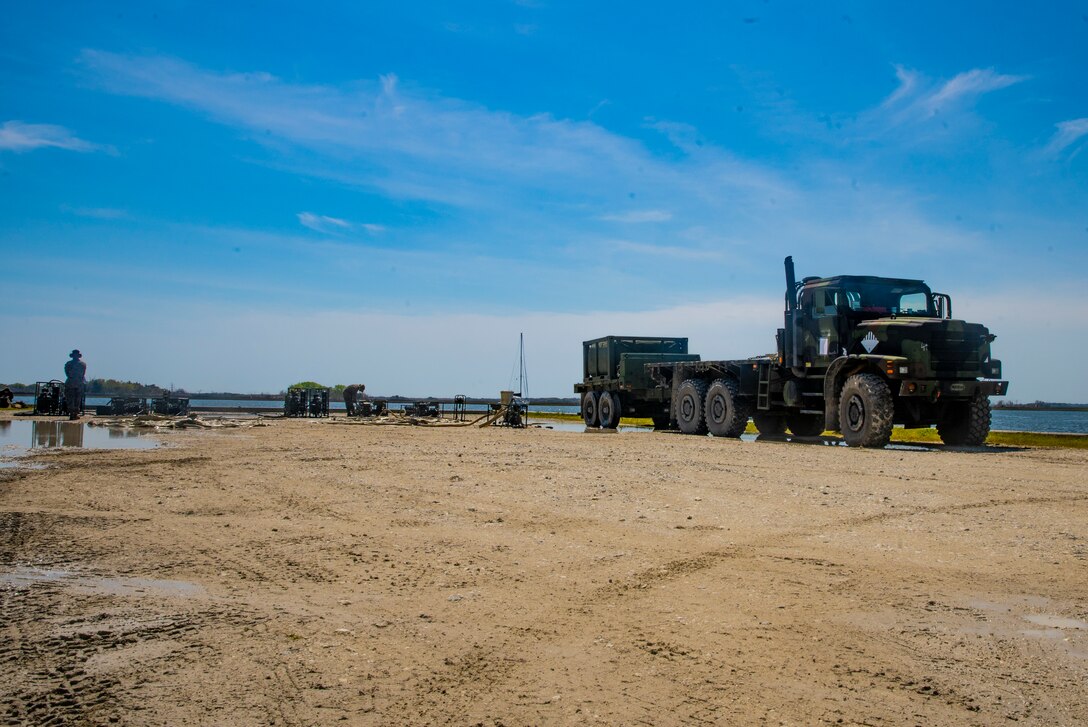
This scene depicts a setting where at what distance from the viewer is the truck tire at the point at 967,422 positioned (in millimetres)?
15477

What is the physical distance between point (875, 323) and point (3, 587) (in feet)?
49.0

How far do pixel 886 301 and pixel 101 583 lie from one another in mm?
15673

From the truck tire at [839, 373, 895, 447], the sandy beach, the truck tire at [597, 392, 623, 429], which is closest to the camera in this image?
the sandy beach

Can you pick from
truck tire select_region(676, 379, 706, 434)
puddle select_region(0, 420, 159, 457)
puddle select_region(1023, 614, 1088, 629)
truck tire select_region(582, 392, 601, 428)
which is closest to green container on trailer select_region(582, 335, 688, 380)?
truck tire select_region(582, 392, 601, 428)

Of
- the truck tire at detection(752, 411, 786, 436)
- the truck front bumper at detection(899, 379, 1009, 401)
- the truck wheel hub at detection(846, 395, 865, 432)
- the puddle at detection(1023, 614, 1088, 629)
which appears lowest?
the puddle at detection(1023, 614, 1088, 629)

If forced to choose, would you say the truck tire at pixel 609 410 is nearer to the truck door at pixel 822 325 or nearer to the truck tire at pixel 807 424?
the truck tire at pixel 807 424

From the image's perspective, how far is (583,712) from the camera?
2881 mm

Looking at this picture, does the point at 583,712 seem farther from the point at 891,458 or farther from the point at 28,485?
the point at 891,458

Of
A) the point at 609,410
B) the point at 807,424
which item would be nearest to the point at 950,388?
the point at 807,424

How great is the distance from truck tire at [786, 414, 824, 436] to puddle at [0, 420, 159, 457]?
572 inches

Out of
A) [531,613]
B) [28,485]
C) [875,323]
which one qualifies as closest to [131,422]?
[28,485]

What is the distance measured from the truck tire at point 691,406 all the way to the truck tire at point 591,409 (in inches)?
244

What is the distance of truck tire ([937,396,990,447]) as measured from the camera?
15.5m

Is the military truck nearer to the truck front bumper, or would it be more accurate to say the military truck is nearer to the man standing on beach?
the truck front bumper
